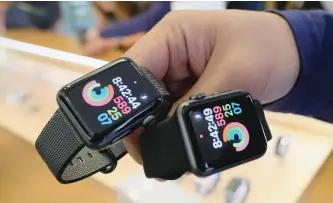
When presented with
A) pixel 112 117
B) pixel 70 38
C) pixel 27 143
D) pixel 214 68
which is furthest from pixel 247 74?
pixel 70 38

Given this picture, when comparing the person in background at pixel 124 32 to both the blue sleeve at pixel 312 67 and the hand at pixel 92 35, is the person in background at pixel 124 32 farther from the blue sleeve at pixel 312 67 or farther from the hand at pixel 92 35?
the blue sleeve at pixel 312 67

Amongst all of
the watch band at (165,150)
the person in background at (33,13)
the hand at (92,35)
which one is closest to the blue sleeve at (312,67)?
the watch band at (165,150)

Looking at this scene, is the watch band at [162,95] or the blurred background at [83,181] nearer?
the watch band at [162,95]

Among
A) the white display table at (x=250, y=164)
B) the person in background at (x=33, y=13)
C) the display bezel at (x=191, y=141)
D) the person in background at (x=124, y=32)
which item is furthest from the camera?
the person in background at (x=33, y=13)

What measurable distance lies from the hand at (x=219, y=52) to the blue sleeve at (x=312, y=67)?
2 centimetres

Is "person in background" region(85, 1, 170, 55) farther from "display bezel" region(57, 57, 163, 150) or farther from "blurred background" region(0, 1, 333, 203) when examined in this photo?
"display bezel" region(57, 57, 163, 150)

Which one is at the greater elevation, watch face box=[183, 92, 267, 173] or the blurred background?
watch face box=[183, 92, 267, 173]

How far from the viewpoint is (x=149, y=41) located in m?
0.34

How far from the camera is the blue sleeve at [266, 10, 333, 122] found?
40 cm

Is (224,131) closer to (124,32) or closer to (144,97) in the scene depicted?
(144,97)

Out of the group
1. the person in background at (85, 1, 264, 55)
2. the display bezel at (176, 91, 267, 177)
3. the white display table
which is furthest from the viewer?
the person in background at (85, 1, 264, 55)

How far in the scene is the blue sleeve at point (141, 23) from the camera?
923 mm

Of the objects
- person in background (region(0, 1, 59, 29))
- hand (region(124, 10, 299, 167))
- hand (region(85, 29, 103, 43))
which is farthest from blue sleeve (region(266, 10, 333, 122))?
person in background (region(0, 1, 59, 29))

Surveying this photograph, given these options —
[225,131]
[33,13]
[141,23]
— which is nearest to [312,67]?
[225,131]
